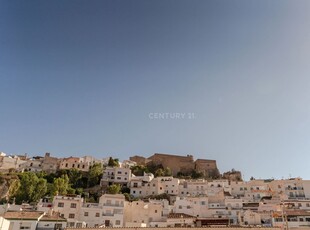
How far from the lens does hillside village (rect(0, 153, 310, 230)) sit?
42.2 metres

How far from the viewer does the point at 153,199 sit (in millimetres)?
59125

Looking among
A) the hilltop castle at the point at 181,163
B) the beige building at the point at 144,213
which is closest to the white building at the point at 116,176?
the hilltop castle at the point at 181,163

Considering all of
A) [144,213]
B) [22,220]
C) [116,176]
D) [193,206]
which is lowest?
[22,220]

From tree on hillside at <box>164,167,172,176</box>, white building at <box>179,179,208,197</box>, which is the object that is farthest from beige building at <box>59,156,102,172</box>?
white building at <box>179,179,208,197</box>

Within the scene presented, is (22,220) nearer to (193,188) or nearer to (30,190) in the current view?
(30,190)

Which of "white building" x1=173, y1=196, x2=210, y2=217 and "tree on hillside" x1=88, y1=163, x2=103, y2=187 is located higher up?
"tree on hillside" x1=88, y1=163, x2=103, y2=187

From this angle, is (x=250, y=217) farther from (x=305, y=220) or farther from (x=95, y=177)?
(x=95, y=177)

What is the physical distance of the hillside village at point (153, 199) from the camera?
42156mm

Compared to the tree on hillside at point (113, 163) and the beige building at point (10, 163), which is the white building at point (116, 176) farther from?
the beige building at point (10, 163)

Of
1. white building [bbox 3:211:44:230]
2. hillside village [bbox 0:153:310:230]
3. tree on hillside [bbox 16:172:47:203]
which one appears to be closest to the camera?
white building [bbox 3:211:44:230]

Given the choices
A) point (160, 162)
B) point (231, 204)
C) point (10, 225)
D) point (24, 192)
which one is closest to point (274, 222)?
point (231, 204)

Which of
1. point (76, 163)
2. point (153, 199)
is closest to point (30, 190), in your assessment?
point (153, 199)

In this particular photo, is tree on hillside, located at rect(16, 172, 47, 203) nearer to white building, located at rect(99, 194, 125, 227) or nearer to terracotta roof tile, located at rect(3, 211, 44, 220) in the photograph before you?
white building, located at rect(99, 194, 125, 227)

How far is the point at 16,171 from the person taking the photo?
7400 centimetres
